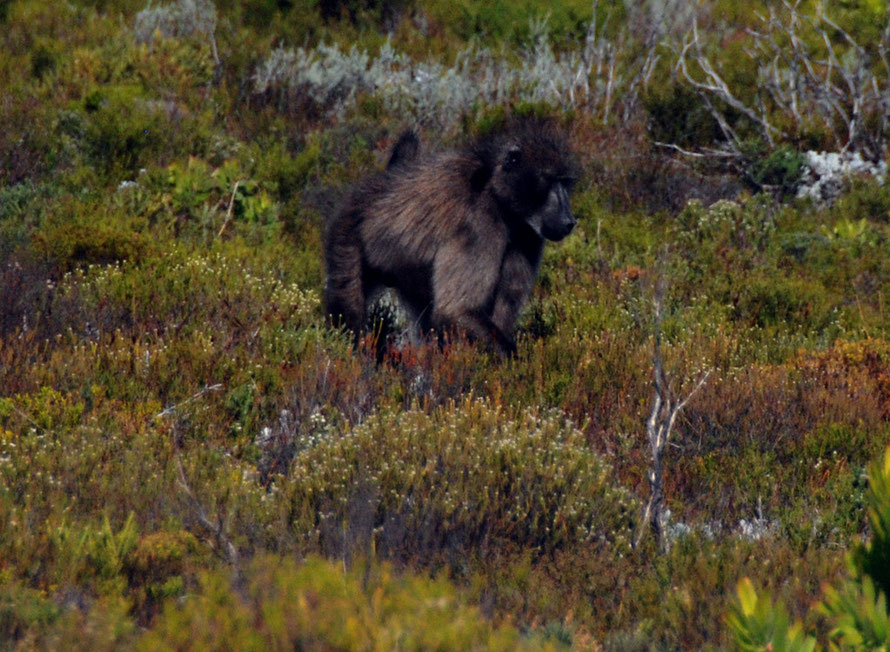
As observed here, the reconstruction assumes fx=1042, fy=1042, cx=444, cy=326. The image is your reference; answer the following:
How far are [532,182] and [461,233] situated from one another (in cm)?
45

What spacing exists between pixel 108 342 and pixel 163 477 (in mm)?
1662

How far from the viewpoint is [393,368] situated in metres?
5.18

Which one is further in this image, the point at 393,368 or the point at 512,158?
the point at 512,158

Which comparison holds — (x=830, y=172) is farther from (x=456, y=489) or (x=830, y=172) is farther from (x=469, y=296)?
(x=456, y=489)

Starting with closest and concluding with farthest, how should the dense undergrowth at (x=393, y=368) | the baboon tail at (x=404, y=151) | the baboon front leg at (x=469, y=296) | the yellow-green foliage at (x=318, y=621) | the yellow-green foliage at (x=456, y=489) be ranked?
the yellow-green foliage at (x=318, y=621) → the dense undergrowth at (x=393, y=368) → the yellow-green foliage at (x=456, y=489) → the baboon front leg at (x=469, y=296) → the baboon tail at (x=404, y=151)

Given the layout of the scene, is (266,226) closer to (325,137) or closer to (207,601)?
(325,137)

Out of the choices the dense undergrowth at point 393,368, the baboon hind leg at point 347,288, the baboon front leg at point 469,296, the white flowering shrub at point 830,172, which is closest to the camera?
the dense undergrowth at point 393,368

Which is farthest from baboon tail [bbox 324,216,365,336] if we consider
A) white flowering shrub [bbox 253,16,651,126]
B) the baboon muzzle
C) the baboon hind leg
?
white flowering shrub [bbox 253,16,651,126]

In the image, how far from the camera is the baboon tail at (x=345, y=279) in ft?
18.9

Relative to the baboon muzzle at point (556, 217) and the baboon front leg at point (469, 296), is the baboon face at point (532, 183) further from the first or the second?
the baboon front leg at point (469, 296)

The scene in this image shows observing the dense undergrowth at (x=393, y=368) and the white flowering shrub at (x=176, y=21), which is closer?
the dense undergrowth at (x=393, y=368)

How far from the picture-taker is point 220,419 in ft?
14.8

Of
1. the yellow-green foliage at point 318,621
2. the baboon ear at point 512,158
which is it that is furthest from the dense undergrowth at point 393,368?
the baboon ear at point 512,158

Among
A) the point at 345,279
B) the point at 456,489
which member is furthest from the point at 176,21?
the point at 456,489
